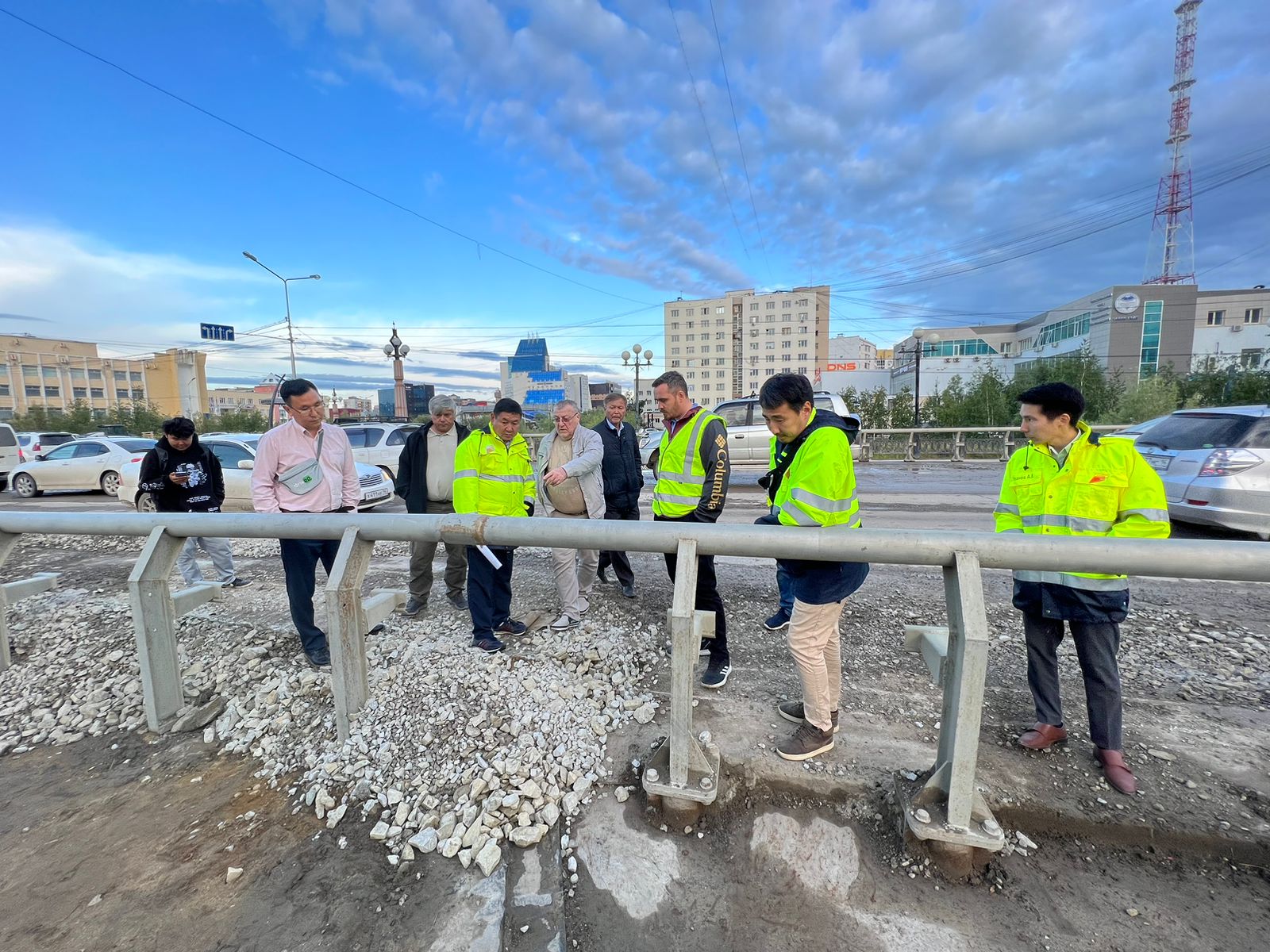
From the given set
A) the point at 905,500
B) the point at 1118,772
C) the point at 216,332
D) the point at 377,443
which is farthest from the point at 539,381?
the point at 1118,772

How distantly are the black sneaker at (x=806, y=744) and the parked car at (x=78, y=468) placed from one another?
16319mm

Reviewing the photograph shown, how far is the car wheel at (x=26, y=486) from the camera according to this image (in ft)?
44.1

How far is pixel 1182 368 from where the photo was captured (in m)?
Answer: 55.8

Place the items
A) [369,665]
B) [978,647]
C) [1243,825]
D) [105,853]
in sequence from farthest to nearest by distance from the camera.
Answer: [369,665] < [105,853] < [1243,825] < [978,647]

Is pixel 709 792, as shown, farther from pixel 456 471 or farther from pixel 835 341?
pixel 835 341

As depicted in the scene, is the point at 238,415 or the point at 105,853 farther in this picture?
the point at 238,415

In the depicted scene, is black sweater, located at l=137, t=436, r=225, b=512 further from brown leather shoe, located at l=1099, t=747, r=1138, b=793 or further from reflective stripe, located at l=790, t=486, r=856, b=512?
brown leather shoe, located at l=1099, t=747, r=1138, b=793

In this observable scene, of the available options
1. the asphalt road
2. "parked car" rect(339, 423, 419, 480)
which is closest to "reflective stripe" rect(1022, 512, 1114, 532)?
the asphalt road

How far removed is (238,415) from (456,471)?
58.7m

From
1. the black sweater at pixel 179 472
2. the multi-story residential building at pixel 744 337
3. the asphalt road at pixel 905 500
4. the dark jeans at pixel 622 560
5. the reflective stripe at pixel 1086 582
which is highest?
the multi-story residential building at pixel 744 337

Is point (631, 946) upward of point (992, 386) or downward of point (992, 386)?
downward

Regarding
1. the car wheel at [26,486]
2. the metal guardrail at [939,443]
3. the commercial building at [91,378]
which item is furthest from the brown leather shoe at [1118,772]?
the commercial building at [91,378]

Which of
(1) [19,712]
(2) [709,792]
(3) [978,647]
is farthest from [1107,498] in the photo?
(1) [19,712]

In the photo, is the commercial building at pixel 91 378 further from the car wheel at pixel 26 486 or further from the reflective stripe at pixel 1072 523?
the reflective stripe at pixel 1072 523
